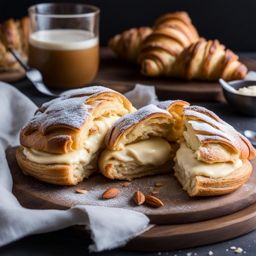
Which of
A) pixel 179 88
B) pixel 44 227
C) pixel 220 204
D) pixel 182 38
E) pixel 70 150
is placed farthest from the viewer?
pixel 182 38

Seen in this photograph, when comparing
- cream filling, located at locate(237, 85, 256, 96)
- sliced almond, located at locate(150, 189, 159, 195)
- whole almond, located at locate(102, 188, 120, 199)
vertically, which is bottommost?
cream filling, located at locate(237, 85, 256, 96)

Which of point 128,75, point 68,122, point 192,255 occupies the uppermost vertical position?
point 68,122

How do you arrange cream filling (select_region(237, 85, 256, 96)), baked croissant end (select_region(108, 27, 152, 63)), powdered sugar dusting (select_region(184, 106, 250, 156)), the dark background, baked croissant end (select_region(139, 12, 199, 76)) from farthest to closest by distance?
the dark background < baked croissant end (select_region(108, 27, 152, 63)) < baked croissant end (select_region(139, 12, 199, 76)) < cream filling (select_region(237, 85, 256, 96)) < powdered sugar dusting (select_region(184, 106, 250, 156))

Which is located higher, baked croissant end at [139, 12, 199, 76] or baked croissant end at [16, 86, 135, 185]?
baked croissant end at [16, 86, 135, 185]

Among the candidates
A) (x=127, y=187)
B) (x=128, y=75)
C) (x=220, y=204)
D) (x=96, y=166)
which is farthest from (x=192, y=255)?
(x=128, y=75)

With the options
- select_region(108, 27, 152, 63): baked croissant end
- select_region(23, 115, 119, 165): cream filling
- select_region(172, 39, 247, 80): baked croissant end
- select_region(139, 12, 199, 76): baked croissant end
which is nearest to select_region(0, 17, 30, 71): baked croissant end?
select_region(108, 27, 152, 63): baked croissant end

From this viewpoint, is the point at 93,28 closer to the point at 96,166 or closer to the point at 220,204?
the point at 96,166

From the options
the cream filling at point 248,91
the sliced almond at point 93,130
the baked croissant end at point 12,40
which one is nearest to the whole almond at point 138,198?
the sliced almond at point 93,130

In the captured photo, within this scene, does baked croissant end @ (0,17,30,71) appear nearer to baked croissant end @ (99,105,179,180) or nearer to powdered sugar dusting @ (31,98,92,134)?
powdered sugar dusting @ (31,98,92,134)
